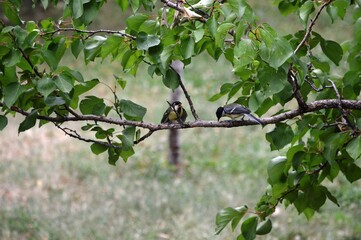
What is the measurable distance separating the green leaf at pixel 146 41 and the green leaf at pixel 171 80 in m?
0.25

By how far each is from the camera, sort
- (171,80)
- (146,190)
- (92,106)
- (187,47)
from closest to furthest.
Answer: (187,47) < (171,80) < (92,106) < (146,190)

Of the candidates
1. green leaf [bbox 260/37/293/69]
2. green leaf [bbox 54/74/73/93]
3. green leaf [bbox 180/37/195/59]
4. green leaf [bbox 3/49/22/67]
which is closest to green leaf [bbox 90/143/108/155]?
green leaf [bbox 54/74/73/93]

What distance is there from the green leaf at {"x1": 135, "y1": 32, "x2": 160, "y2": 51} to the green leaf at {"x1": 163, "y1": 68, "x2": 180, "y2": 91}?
0.25m

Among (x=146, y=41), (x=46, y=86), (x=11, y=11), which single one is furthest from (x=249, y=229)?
(x=11, y=11)

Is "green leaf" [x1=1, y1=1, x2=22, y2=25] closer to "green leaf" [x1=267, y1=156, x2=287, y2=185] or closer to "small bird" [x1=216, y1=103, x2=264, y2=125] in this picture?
"small bird" [x1=216, y1=103, x2=264, y2=125]

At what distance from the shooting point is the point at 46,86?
239 centimetres

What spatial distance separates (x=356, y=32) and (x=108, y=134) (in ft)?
5.04

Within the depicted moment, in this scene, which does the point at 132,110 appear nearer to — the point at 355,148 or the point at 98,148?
the point at 98,148

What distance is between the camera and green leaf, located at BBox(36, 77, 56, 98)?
2383 millimetres

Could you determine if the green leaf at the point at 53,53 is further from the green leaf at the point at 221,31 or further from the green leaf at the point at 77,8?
the green leaf at the point at 221,31

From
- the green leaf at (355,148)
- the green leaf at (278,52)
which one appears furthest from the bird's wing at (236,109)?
the green leaf at (278,52)

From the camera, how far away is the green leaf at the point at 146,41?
237cm

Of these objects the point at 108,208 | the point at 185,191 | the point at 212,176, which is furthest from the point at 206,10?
the point at 212,176

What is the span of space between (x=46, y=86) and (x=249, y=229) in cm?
131
